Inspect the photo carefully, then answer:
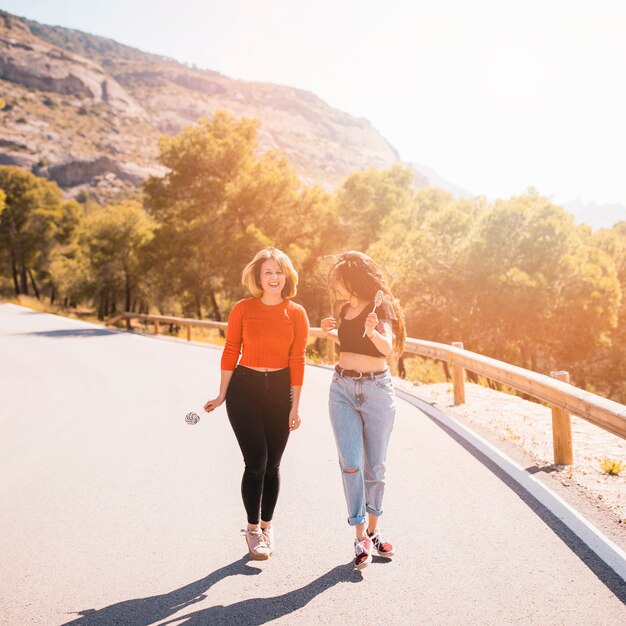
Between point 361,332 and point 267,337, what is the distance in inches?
24.3

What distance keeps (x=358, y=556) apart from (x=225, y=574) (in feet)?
2.61

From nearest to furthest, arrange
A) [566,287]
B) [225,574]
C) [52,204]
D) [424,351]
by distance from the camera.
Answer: [225,574], [424,351], [566,287], [52,204]

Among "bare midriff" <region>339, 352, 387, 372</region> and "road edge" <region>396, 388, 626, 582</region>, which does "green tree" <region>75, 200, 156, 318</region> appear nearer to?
"road edge" <region>396, 388, 626, 582</region>

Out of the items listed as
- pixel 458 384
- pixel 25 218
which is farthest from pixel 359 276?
pixel 25 218

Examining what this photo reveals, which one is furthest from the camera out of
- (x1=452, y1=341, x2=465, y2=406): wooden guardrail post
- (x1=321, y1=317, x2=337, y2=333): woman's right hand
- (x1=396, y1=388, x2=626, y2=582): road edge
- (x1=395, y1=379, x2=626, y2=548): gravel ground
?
(x1=452, y1=341, x2=465, y2=406): wooden guardrail post

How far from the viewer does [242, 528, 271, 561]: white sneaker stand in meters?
3.64

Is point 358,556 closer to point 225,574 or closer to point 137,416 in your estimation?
point 225,574

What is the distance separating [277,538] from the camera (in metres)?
3.98

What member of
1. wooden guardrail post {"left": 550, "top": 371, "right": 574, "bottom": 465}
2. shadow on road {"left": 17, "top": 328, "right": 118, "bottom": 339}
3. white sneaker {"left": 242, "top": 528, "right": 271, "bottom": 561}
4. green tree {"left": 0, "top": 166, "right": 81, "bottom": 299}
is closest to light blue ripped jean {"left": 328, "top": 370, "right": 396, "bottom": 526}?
white sneaker {"left": 242, "top": 528, "right": 271, "bottom": 561}

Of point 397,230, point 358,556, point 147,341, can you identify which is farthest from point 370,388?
point 397,230

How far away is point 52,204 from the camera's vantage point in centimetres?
5412

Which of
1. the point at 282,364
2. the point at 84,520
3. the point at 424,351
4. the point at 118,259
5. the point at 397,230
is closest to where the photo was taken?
the point at 282,364

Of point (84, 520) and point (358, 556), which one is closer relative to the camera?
point (358, 556)

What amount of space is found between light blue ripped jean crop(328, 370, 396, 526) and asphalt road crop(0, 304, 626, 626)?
15.0 inches
